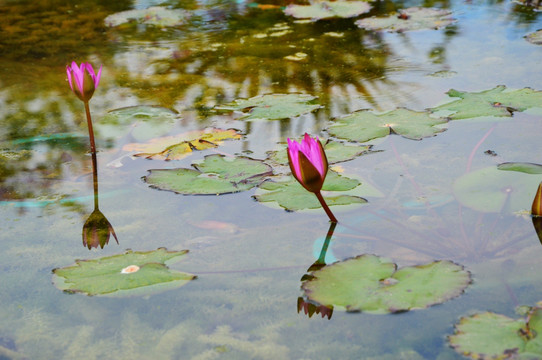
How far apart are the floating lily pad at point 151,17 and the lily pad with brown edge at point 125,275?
2506 millimetres

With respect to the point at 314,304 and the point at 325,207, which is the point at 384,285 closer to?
the point at 314,304

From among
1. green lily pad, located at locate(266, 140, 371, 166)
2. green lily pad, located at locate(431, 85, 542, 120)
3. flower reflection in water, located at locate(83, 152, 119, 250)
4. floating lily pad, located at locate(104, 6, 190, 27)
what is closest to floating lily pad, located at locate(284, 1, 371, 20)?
floating lily pad, located at locate(104, 6, 190, 27)

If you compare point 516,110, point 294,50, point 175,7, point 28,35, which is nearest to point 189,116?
point 294,50

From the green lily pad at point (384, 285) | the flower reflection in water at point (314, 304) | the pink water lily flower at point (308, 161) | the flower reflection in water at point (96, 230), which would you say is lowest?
the flower reflection in water at point (96, 230)

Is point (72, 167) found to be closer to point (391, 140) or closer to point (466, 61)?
point (391, 140)

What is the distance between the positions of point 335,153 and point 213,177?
362 mm

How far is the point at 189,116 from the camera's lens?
2248 mm

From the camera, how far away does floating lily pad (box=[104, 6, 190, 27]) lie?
144 inches

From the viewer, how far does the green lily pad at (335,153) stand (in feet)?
5.78

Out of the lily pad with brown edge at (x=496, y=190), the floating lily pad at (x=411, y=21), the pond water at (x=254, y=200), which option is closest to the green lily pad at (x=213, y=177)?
the pond water at (x=254, y=200)

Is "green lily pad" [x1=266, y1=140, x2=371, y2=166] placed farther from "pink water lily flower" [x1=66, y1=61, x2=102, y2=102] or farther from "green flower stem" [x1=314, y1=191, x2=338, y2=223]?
"pink water lily flower" [x1=66, y1=61, x2=102, y2=102]

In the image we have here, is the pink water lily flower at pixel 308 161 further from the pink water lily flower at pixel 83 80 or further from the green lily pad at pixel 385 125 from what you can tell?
the pink water lily flower at pixel 83 80

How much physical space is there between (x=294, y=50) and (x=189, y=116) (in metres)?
0.87

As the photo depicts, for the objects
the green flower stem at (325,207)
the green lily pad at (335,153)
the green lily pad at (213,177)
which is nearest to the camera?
the green flower stem at (325,207)
